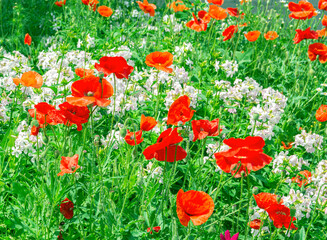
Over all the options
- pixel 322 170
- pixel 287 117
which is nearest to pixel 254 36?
pixel 287 117

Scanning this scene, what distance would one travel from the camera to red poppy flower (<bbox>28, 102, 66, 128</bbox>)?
5.45ft

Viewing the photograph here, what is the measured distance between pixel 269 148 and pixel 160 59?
116cm

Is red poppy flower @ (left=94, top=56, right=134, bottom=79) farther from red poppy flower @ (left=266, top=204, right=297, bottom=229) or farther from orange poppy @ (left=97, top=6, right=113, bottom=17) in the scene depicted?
orange poppy @ (left=97, top=6, right=113, bottom=17)

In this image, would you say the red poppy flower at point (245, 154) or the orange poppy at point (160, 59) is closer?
the red poppy flower at point (245, 154)

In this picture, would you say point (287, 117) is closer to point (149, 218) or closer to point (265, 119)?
point (265, 119)

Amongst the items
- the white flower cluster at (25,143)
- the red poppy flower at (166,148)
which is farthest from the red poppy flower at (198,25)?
the red poppy flower at (166,148)

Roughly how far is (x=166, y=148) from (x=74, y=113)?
425 millimetres

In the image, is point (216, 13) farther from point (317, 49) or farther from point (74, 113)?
point (74, 113)

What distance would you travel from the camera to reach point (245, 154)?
144cm

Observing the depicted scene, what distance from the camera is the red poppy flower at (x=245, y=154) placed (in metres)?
1.44

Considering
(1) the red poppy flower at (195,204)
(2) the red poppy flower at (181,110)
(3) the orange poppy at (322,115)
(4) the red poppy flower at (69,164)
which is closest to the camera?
(1) the red poppy flower at (195,204)

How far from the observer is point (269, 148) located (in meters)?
2.80

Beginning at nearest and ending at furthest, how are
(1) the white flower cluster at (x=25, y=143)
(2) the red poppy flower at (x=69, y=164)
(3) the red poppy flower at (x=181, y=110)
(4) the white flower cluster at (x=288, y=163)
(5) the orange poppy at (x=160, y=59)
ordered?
(2) the red poppy flower at (x=69, y=164) < (3) the red poppy flower at (x=181, y=110) < (5) the orange poppy at (x=160, y=59) < (1) the white flower cluster at (x=25, y=143) < (4) the white flower cluster at (x=288, y=163)

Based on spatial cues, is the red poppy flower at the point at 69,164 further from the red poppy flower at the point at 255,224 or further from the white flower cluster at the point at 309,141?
the white flower cluster at the point at 309,141
